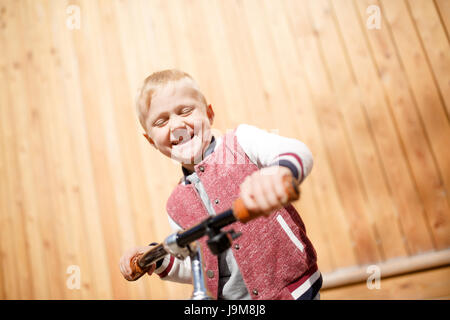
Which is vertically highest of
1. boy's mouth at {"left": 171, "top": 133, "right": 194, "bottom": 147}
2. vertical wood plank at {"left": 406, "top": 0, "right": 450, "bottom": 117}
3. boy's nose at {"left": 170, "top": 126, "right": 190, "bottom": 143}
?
vertical wood plank at {"left": 406, "top": 0, "right": 450, "bottom": 117}

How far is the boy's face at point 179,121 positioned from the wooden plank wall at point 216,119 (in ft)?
2.24

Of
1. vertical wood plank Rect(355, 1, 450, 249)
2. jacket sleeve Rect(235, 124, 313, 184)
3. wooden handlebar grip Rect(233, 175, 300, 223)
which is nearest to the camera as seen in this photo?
wooden handlebar grip Rect(233, 175, 300, 223)

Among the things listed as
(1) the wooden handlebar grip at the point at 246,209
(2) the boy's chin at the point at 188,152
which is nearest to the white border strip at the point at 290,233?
(2) the boy's chin at the point at 188,152

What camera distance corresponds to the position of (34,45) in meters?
1.90

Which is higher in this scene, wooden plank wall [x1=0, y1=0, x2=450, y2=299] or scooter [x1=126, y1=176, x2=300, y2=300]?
wooden plank wall [x1=0, y1=0, x2=450, y2=299]

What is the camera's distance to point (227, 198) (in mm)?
756

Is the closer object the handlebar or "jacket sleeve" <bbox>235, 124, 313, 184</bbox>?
the handlebar

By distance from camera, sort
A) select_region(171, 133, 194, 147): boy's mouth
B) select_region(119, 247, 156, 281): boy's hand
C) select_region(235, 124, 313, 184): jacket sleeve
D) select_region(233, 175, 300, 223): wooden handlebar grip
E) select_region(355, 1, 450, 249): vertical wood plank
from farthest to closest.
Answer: select_region(355, 1, 450, 249): vertical wood plank < select_region(171, 133, 194, 147): boy's mouth < select_region(119, 247, 156, 281): boy's hand < select_region(235, 124, 313, 184): jacket sleeve < select_region(233, 175, 300, 223): wooden handlebar grip

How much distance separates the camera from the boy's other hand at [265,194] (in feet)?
1.32

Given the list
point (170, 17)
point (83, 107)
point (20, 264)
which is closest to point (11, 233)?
point (20, 264)

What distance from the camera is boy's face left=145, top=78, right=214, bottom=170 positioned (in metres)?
0.75

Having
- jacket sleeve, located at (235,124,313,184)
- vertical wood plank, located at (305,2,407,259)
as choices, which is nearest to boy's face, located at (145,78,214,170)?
jacket sleeve, located at (235,124,313,184)

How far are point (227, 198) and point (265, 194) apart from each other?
35 cm

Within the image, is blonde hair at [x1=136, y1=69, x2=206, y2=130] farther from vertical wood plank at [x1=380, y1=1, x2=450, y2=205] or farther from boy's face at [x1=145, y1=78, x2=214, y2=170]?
vertical wood plank at [x1=380, y1=1, x2=450, y2=205]
